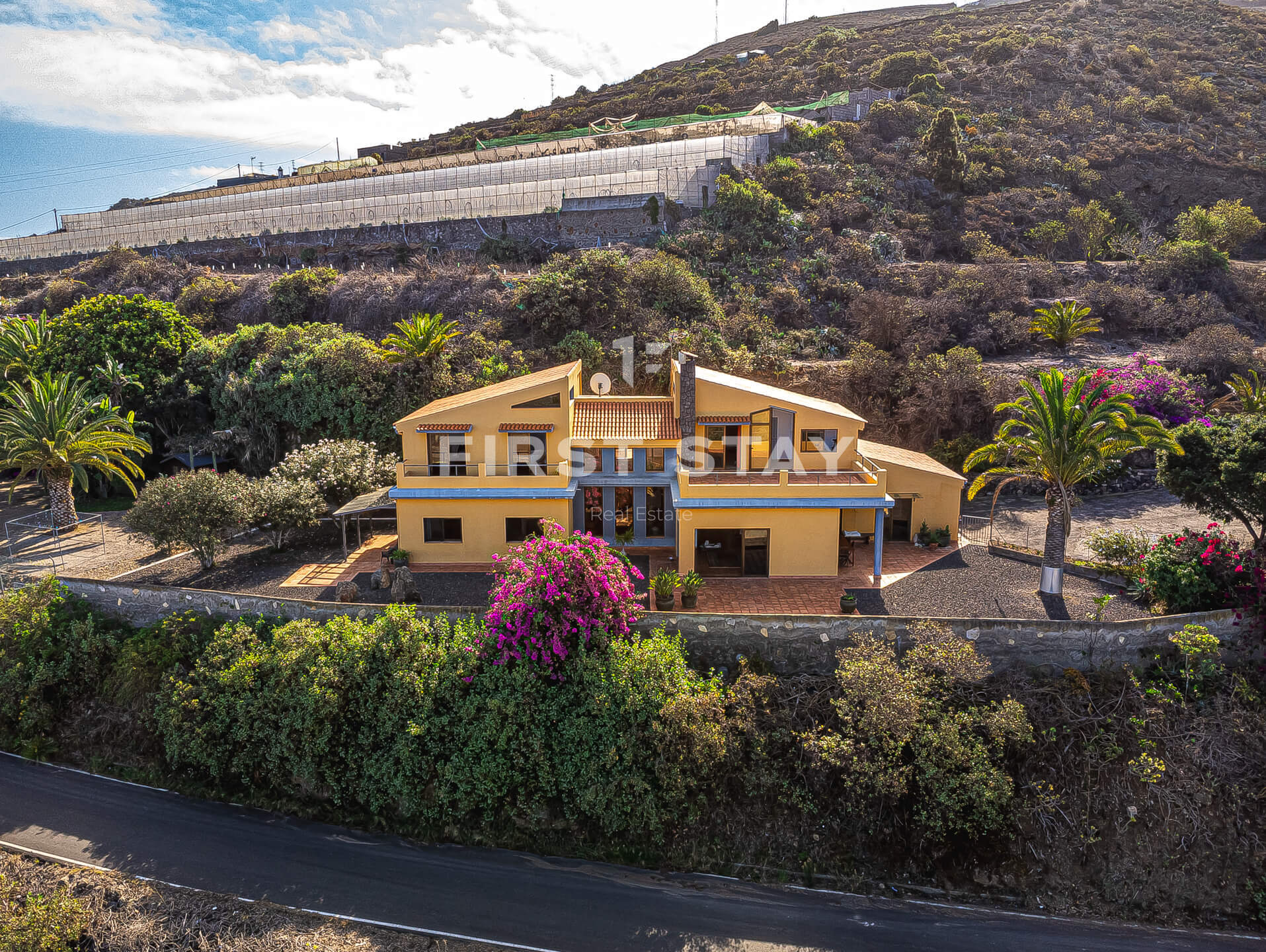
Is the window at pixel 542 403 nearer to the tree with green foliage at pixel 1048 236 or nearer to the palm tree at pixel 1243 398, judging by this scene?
the palm tree at pixel 1243 398

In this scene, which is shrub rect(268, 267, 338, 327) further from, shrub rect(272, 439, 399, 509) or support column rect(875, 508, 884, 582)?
support column rect(875, 508, 884, 582)

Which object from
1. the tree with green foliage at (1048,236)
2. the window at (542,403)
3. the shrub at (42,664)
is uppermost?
the tree with green foliage at (1048,236)

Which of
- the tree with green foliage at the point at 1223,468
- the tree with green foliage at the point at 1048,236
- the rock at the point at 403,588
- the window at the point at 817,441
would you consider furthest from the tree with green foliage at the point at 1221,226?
the rock at the point at 403,588

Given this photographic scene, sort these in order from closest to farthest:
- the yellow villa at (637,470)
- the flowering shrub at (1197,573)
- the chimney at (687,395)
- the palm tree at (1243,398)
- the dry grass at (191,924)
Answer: the dry grass at (191,924) → the flowering shrub at (1197,573) → the yellow villa at (637,470) → the chimney at (687,395) → the palm tree at (1243,398)

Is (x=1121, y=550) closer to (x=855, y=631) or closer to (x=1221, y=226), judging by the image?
(x=855, y=631)

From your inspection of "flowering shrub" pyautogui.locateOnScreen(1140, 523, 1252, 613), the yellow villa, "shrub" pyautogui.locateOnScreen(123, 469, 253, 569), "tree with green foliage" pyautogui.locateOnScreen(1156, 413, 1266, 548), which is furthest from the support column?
"shrub" pyautogui.locateOnScreen(123, 469, 253, 569)

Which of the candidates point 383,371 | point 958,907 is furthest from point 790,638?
point 383,371

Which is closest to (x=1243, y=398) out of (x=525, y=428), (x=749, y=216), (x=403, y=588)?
(x=525, y=428)
